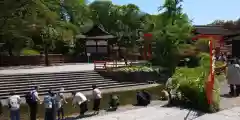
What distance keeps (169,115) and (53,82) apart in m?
13.0

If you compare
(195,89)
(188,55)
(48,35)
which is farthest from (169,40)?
(195,89)

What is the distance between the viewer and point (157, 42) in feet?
106

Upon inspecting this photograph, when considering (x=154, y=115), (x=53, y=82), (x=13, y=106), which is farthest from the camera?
(x=53, y=82)

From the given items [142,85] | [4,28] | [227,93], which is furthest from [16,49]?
[227,93]

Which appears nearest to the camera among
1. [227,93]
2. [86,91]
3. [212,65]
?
[212,65]

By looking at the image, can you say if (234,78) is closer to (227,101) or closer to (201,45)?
(227,101)

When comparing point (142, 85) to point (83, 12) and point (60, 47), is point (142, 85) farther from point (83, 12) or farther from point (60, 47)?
point (83, 12)

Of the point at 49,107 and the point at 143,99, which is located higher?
the point at 49,107

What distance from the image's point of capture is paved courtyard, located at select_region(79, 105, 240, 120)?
498 inches

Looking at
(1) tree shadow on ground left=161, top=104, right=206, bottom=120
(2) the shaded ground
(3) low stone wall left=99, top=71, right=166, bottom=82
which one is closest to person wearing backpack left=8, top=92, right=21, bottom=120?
(1) tree shadow on ground left=161, top=104, right=206, bottom=120

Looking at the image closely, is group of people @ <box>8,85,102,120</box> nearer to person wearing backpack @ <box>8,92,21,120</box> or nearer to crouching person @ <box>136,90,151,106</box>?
person wearing backpack @ <box>8,92,21,120</box>

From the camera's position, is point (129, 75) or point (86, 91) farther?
point (129, 75)

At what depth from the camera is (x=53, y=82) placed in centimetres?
2405

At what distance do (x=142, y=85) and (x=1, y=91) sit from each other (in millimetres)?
11567
